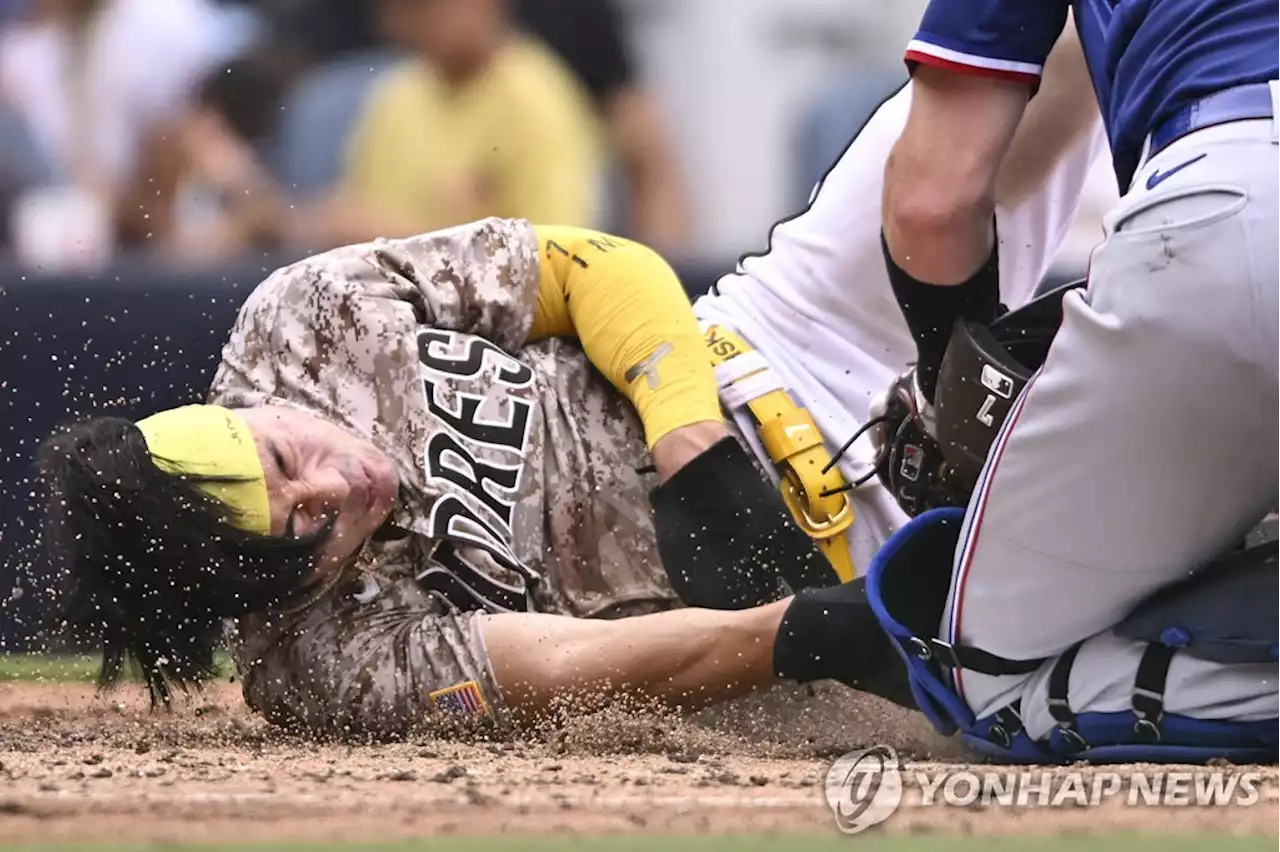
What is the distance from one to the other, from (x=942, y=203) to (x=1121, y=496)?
1.79 feet

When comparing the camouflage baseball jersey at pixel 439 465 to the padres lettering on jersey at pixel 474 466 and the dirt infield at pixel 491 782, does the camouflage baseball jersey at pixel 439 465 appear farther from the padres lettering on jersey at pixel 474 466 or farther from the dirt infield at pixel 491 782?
the dirt infield at pixel 491 782

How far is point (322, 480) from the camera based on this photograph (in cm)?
286

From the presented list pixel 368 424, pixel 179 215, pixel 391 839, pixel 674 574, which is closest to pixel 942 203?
pixel 674 574

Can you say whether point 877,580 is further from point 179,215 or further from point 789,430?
point 179,215

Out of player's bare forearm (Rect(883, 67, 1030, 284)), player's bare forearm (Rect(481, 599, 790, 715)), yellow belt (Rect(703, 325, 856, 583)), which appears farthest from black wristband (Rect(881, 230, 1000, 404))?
player's bare forearm (Rect(481, 599, 790, 715))

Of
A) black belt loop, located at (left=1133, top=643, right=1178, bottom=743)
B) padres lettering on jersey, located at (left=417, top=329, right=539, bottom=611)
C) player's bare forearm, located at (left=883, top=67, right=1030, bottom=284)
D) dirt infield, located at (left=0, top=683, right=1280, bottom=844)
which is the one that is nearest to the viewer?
dirt infield, located at (left=0, top=683, right=1280, bottom=844)

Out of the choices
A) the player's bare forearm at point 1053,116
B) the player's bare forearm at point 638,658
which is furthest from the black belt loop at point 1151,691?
the player's bare forearm at point 1053,116

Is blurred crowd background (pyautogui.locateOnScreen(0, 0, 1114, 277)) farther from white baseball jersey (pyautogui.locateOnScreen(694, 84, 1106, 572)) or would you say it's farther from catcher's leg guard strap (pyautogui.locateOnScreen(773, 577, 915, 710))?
catcher's leg guard strap (pyautogui.locateOnScreen(773, 577, 915, 710))

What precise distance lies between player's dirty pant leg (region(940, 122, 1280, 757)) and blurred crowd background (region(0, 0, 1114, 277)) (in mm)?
2955

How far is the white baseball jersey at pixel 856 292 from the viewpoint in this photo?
3348mm

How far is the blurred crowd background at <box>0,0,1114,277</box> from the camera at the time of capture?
571 centimetres

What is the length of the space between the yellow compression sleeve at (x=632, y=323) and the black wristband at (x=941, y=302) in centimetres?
39

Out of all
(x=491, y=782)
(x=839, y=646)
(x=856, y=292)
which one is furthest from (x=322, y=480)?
(x=856, y=292)

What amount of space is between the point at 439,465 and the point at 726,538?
475 millimetres
